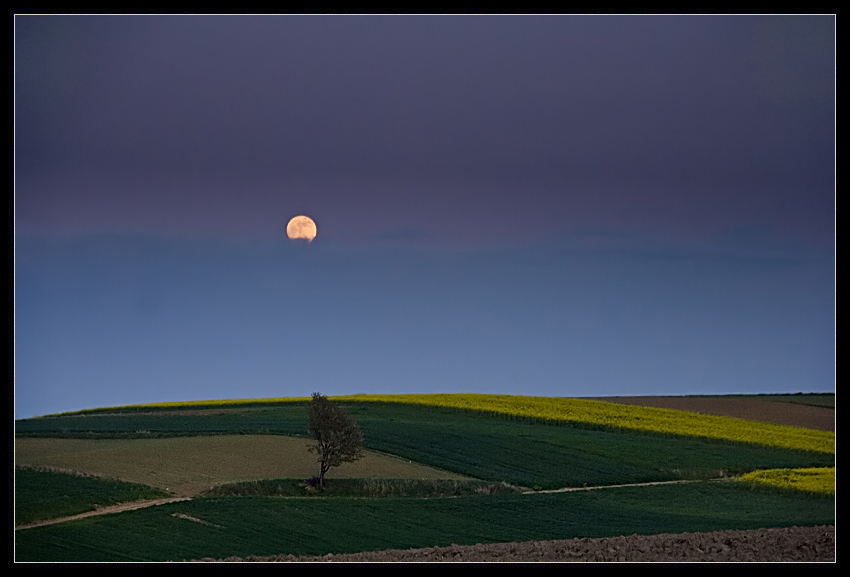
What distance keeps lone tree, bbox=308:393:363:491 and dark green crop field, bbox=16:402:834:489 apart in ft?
23.4

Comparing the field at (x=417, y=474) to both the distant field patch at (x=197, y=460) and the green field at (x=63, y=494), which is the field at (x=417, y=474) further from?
the green field at (x=63, y=494)

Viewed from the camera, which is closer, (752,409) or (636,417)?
(636,417)

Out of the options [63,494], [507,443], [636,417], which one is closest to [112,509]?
[63,494]

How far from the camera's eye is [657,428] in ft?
194

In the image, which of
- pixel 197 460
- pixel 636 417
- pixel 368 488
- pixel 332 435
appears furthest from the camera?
pixel 636 417

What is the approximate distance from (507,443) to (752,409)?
104ft

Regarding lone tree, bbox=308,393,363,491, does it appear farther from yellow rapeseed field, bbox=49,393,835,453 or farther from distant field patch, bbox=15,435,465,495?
yellow rapeseed field, bbox=49,393,835,453

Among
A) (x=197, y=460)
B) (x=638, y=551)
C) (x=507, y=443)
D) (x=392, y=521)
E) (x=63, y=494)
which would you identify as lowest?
(x=638, y=551)

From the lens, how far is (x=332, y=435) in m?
39.8

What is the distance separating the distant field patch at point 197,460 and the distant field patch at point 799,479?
16.2 metres

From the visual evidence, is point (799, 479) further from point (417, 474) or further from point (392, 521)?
point (392, 521)
